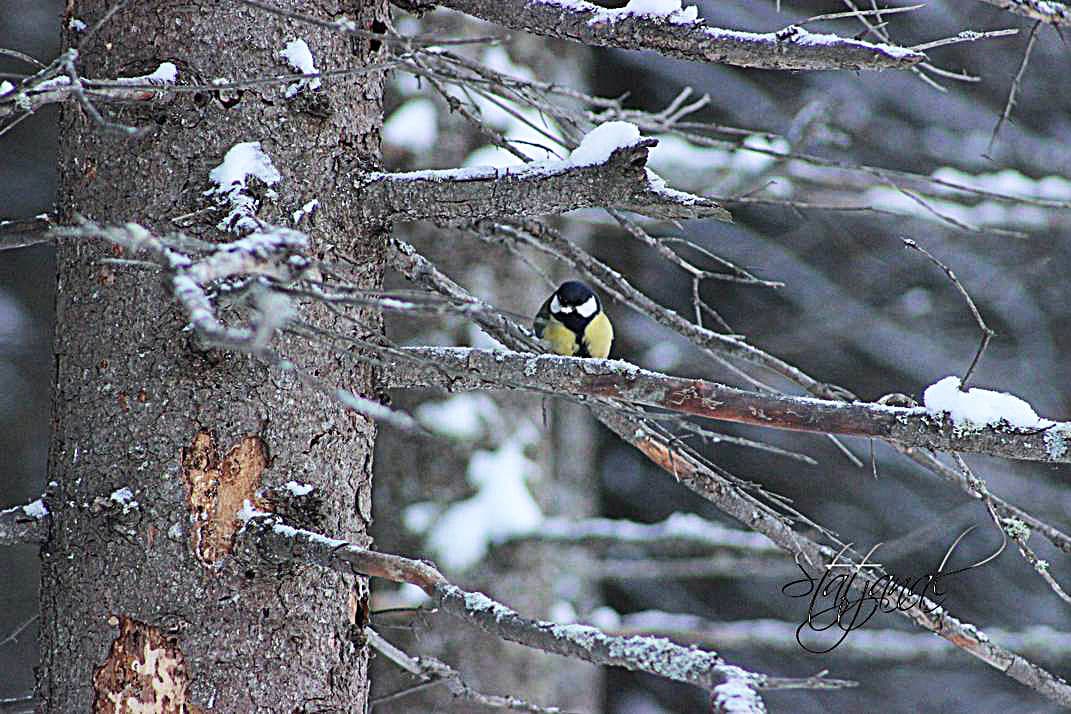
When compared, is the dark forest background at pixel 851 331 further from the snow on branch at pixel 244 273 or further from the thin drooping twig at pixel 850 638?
the snow on branch at pixel 244 273

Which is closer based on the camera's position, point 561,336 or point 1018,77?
point 1018,77

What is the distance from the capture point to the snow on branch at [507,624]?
166 centimetres

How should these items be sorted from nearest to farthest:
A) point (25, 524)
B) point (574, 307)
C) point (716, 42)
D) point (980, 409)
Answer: point (980, 409) → point (716, 42) → point (25, 524) → point (574, 307)

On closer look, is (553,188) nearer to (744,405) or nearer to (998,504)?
(744,405)

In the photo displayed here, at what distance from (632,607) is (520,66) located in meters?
4.98

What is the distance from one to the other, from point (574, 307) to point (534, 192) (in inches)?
78.0

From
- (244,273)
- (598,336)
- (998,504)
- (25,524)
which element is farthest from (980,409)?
(598,336)

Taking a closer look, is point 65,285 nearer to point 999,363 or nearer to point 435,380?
point 435,380

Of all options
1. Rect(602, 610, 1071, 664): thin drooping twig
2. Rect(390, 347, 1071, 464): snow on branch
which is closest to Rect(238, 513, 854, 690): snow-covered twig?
Rect(390, 347, 1071, 464): snow on branch

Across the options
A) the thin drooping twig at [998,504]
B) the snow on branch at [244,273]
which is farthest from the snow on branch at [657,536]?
the snow on branch at [244,273]

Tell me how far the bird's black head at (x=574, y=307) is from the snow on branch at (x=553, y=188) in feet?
5.69

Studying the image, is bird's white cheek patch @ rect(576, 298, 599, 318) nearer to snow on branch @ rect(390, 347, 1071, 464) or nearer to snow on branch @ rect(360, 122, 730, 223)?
snow on branch @ rect(360, 122, 730, 223)

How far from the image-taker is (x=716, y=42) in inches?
73.7

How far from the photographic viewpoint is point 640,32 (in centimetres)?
188
